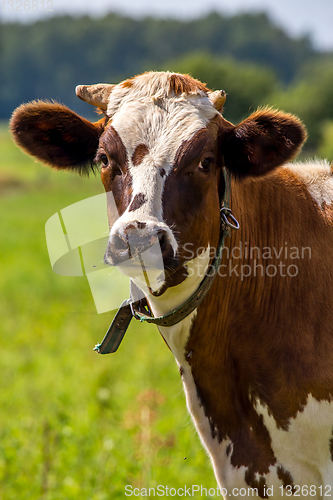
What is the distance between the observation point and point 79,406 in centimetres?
615

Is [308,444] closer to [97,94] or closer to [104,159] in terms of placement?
[104,159]

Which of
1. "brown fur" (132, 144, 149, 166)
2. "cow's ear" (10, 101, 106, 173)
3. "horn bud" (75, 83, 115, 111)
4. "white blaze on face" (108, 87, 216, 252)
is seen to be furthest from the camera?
"cow's ear" (10, 101, 106, 173)

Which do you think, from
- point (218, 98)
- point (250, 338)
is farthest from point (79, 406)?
point (218, 98)

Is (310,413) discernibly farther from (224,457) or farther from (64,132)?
(64,132)

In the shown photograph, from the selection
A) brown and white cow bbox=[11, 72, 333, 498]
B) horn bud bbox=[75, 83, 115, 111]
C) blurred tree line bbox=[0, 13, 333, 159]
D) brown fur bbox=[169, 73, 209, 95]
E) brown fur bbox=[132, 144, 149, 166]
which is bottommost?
blurred tree line bbox=[0, 13, 333, 159]

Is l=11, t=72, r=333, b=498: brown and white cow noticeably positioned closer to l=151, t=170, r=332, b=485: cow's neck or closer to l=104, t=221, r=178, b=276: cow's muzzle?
l=151, t=170, r=332, b=485: cow's neck

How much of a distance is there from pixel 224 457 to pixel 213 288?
889 millimetres

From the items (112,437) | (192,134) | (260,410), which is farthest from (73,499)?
(192,134)

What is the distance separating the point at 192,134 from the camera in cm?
235

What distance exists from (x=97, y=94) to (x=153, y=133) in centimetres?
53

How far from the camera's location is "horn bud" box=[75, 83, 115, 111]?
264 centimetres

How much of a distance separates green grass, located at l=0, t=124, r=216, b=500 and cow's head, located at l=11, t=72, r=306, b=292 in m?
1.73

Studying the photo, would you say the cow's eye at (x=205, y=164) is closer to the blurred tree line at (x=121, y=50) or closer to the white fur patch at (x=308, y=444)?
the white fur patch at (x=308, y=444)

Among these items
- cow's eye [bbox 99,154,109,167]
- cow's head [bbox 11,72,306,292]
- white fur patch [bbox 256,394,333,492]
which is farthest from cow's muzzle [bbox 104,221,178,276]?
white fur patch [bbox 256,394,333,492]
